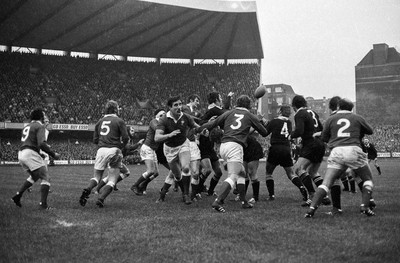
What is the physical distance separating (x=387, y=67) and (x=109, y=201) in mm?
61886

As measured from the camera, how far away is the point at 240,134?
22.2 feet

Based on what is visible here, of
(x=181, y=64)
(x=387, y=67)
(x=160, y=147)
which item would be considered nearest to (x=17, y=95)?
(x=181, y=64)

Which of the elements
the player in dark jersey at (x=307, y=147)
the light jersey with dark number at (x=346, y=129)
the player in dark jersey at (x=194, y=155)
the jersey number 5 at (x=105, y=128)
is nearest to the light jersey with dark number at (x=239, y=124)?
the player in dark jersey at (x=307, y=147)

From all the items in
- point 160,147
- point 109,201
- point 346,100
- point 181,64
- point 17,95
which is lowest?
point 109,201

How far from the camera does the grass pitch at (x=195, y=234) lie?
3.82 m

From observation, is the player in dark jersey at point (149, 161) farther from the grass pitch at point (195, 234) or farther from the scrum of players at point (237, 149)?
the grass pitch at point (195, 234)

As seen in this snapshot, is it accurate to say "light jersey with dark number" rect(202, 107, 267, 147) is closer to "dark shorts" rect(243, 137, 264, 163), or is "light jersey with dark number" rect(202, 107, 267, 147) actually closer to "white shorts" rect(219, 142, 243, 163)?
"white shorts" rect(219, 142, 243, 163)

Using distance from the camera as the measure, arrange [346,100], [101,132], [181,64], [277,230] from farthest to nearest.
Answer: [181,64] → [101,132] → [346,100] → [277,230]

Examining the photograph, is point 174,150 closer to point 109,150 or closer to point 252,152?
point 109,150

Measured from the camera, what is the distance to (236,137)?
671 centimetres

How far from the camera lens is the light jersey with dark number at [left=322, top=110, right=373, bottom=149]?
5938 millimetres

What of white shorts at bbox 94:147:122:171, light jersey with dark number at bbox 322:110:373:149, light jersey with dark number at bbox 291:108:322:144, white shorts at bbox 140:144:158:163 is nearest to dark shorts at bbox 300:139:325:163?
light jersey with dark number at bbox 291:108:322:144

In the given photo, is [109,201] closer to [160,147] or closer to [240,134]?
[160,147]

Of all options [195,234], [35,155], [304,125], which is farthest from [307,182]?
[35,155]
